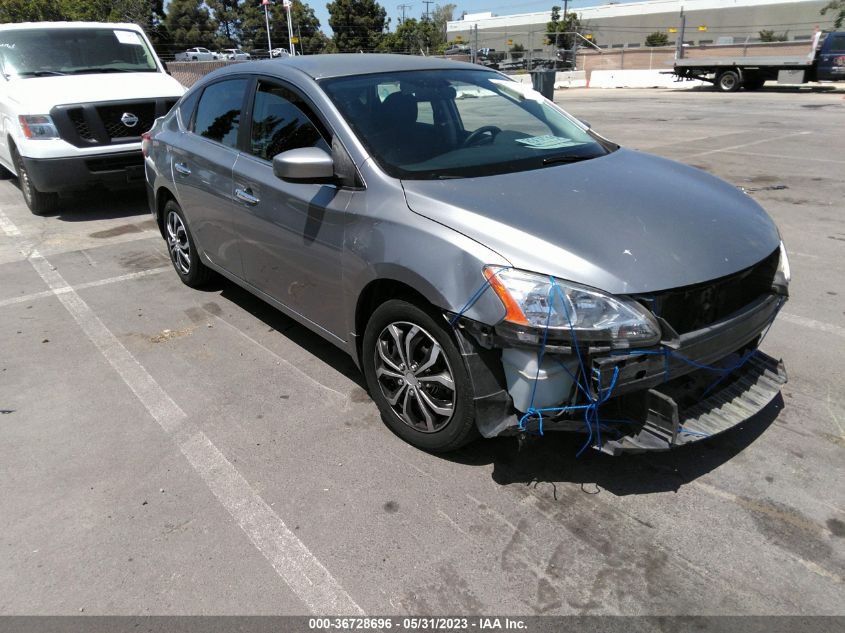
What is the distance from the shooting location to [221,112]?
4.51 metres

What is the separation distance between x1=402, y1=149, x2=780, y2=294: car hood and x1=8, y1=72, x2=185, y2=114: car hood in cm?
658

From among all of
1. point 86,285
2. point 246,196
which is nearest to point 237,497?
point 246,196

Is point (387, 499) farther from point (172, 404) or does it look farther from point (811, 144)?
point (811, 144)

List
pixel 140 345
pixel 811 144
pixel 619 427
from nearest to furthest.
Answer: pixel 619 427
pixel 140 345
pixel 811 144

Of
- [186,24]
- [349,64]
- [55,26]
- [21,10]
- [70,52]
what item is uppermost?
[186,24]

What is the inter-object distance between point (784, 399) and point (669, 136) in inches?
455

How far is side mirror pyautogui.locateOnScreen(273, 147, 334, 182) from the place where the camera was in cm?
316

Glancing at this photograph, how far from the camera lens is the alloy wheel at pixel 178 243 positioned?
17.6ft

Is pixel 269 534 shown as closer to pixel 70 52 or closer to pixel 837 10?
pixel 70 52

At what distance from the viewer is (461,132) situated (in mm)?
3734

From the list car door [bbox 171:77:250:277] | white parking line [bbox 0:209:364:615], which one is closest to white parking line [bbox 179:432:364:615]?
white parking line [bbox 0:209:364:615]

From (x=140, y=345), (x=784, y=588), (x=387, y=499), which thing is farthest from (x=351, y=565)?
(x=140, y=345)

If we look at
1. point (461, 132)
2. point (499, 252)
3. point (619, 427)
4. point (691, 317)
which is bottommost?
point (619, 427)

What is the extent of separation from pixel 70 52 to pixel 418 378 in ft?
27.4
